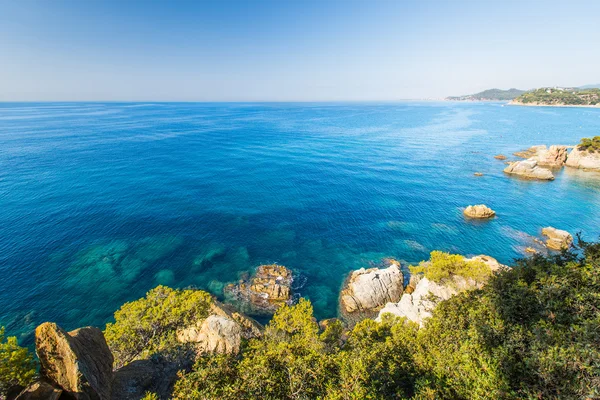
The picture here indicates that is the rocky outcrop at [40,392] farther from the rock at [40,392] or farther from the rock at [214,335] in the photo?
the rock at [214,335]

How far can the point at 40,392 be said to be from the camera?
15.0 m

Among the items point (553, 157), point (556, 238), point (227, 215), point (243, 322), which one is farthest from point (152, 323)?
point (553, 157)

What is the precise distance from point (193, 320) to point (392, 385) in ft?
68.2

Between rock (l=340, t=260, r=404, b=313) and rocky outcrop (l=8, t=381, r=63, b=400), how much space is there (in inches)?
1320

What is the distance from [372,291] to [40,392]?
3692 centimetres

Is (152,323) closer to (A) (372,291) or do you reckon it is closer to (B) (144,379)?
(B) (144,379)

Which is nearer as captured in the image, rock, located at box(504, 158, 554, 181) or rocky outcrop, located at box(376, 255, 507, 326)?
rocky outcrop, located at box(376, 255, 507, 326)

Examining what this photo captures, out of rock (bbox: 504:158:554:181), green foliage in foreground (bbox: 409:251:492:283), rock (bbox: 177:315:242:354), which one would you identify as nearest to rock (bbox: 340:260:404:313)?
green foliage in foreground (bbox: 409:251:492:283)

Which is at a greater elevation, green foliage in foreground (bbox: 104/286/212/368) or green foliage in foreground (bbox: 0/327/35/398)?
green foliage in foreground (bbox: 0/327/35/398)

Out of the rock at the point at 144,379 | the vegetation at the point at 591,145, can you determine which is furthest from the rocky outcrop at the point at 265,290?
the vegetation at the point at 591,145

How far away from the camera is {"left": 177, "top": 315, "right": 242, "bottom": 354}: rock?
1001 inches

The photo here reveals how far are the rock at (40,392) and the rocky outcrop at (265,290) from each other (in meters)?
25.3

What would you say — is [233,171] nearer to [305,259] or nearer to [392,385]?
[305,259]

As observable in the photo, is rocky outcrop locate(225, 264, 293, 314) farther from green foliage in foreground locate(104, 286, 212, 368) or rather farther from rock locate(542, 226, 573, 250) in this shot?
rock locate(542, 226, 573, 250)
